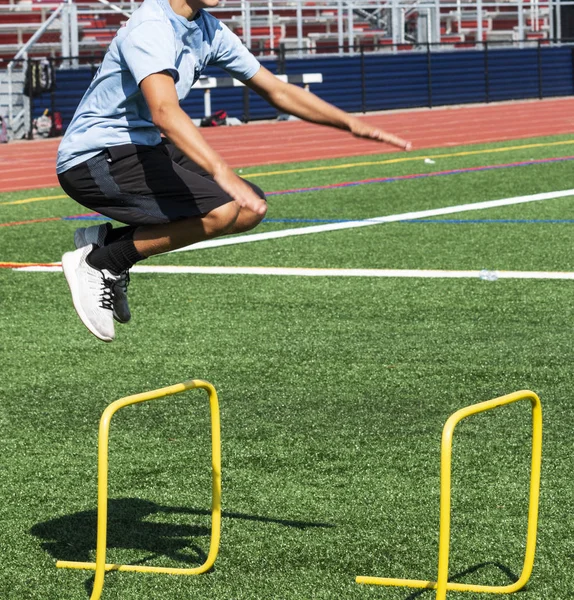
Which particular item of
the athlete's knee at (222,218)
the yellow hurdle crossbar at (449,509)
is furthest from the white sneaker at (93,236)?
the yellow hurdle crossbar at (449,509)

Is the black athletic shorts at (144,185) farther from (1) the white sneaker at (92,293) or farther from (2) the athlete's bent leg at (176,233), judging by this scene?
(1) the white sneaker at (92,293)

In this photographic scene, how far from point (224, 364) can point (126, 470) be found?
6.55 feet

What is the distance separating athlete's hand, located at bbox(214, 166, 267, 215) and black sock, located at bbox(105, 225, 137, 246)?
1029 mm

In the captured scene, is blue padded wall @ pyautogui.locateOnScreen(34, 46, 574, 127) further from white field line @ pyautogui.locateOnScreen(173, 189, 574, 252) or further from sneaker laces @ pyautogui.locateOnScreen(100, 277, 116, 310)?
sneaker laces @ pyautogui.locateOnScreen(100, 277, 116, 310)

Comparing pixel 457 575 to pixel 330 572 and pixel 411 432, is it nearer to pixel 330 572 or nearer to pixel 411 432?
pixel 330 572

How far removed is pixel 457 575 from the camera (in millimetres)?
4199

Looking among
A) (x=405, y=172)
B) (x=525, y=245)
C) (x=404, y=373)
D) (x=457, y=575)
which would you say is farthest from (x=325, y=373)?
(x=405, y=172)

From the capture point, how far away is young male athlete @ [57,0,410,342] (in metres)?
4.29

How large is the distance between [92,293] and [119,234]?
0.89 feet

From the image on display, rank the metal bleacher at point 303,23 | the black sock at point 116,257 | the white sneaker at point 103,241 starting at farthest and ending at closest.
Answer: the metal bleacher at point 303,23 < the white sneaker at point 103,241 < the black sock at point 116,257

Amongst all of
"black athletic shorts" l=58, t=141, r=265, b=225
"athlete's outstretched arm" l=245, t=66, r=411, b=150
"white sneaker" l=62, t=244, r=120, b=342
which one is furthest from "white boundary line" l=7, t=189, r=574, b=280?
"black athletic shorts" l=58, t=141, r=265, b=225

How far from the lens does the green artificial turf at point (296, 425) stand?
14.4ft

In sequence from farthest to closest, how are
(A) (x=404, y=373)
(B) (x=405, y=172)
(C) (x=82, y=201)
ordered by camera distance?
1. (B) (x=405, y=172)
2. (A) (x=404, y=373)
3. (C) (x=82, y=201)

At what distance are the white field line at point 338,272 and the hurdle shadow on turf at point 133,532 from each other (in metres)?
5.25
